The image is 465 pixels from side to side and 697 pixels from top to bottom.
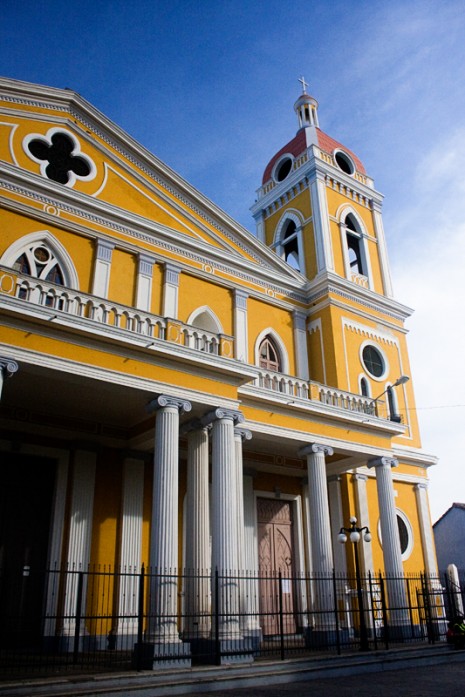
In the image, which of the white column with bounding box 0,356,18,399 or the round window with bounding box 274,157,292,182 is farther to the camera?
the round window with bounding box 274,157,292,182

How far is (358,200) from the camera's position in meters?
23.8

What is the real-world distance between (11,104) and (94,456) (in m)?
9.11

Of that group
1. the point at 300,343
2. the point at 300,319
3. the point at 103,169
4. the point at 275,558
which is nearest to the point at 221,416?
the point at 275,558

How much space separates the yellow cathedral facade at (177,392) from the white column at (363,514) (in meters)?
0.06

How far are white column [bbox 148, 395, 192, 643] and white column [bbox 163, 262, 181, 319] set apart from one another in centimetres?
478

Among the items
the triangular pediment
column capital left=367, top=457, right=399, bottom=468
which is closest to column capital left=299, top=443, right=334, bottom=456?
column capital left=367, top=457, right=399, bottom=468

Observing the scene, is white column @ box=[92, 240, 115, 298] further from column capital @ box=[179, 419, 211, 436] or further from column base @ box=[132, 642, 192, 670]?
column base @ box=[132, 642, 192, 670]

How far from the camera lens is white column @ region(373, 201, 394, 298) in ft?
75.5

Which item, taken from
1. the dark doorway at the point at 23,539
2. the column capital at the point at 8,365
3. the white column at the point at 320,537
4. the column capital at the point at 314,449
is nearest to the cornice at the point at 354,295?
the column capital at the point at 314,449

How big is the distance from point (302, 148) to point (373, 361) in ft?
28.9

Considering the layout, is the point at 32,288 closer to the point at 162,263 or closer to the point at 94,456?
the point at 94,456

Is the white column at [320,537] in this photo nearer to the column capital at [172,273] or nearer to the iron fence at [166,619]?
the iron fence at [166,619]

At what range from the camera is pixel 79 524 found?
13.8 m

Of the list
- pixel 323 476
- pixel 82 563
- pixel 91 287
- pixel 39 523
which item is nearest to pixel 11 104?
pixel 91 287
